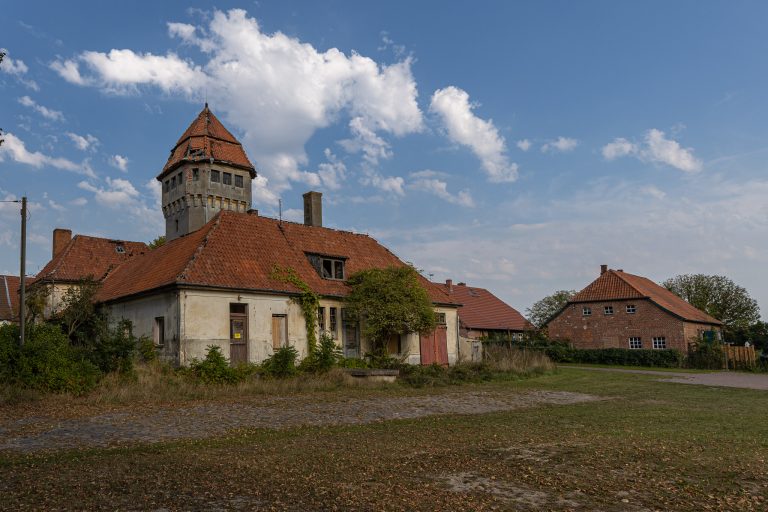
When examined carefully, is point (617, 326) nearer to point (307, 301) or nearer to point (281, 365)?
point (307, 301)

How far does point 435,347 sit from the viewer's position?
1226 inches

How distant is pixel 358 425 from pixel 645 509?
719 centimetres

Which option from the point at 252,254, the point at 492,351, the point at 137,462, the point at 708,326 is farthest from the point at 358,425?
the point at 708,326

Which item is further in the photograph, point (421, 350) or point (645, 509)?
point (421, 350)

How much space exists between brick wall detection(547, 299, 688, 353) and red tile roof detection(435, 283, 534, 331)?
197 inches

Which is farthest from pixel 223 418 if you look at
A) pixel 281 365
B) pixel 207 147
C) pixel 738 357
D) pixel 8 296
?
pixel 8 296

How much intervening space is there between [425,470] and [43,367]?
13312mm

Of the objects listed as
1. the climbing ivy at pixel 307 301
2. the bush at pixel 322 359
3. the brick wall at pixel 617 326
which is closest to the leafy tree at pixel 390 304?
the climbing ivy at pixel 307 301

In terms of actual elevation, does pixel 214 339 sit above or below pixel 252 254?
below

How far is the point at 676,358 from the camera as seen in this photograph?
1545 inches

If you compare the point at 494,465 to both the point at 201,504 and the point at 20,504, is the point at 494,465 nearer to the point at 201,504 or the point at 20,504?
the point at 201,504

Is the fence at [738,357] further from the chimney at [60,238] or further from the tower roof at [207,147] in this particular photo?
the chimney at [60,238]

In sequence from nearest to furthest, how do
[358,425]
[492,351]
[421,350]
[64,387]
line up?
[358,425] < [64,387] < [421,350] < [492,351]

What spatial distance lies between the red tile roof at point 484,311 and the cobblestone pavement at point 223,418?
99.7 ft
